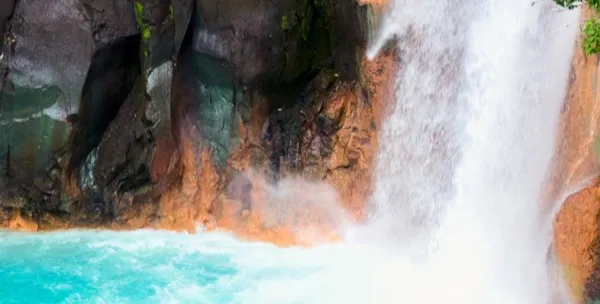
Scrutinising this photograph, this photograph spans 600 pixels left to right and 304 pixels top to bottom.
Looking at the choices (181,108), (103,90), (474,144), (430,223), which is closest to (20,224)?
(103,90)

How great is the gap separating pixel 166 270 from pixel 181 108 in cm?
319

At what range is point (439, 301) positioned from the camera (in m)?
9.47

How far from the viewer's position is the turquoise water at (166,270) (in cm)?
969

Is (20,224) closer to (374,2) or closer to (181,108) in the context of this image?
(181,108)

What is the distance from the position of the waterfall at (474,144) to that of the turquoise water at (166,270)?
1.25m

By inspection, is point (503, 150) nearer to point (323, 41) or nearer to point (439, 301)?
point (439, 301)

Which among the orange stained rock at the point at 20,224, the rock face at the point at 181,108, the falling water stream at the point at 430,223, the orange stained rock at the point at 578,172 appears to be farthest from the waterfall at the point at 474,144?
the orange stained rock at the point at 20,224

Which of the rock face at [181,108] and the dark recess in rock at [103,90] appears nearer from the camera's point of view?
the rock face at [181,108]

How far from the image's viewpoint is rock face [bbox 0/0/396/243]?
11.5 m

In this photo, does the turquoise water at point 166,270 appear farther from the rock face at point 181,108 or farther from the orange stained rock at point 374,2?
the orange stained rock at point 374,2

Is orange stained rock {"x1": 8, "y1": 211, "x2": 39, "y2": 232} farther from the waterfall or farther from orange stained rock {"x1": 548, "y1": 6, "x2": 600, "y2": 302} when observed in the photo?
orange stained rock {"x1": 548, "y1": 6, "x2": 600, "y2": 302}

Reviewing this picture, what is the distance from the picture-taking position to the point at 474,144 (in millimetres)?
10805

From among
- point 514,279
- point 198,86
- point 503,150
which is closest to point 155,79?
point 198,86

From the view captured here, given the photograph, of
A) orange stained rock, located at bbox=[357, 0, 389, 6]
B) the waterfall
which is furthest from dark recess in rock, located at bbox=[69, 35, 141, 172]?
the waterfall
